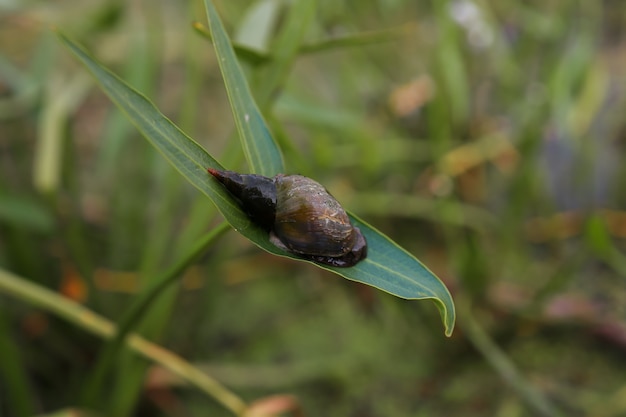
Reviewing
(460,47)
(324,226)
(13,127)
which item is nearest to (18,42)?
(13,127)

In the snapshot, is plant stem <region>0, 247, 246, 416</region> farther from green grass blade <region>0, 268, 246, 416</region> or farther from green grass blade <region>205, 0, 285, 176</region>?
green grass blade <region>205, 0, 285, 176</region>

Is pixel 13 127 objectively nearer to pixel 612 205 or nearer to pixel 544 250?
pixel 544 250

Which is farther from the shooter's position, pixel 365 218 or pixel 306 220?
pixel 365 218

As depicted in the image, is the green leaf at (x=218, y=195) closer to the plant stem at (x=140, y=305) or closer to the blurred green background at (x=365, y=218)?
the plant stem at (x=140, y=305)

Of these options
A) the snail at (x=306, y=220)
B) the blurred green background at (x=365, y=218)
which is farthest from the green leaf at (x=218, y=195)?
the blurred green background at (x=365, y=218)

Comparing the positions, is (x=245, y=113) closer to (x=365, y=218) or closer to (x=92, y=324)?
(x=92, y=324)

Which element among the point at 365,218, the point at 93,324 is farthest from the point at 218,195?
the point at 365,218

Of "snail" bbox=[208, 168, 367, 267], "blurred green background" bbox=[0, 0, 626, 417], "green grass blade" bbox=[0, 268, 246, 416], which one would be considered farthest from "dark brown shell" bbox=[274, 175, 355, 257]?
"green grass blade" bbox=[0, 268, 246, 416]
